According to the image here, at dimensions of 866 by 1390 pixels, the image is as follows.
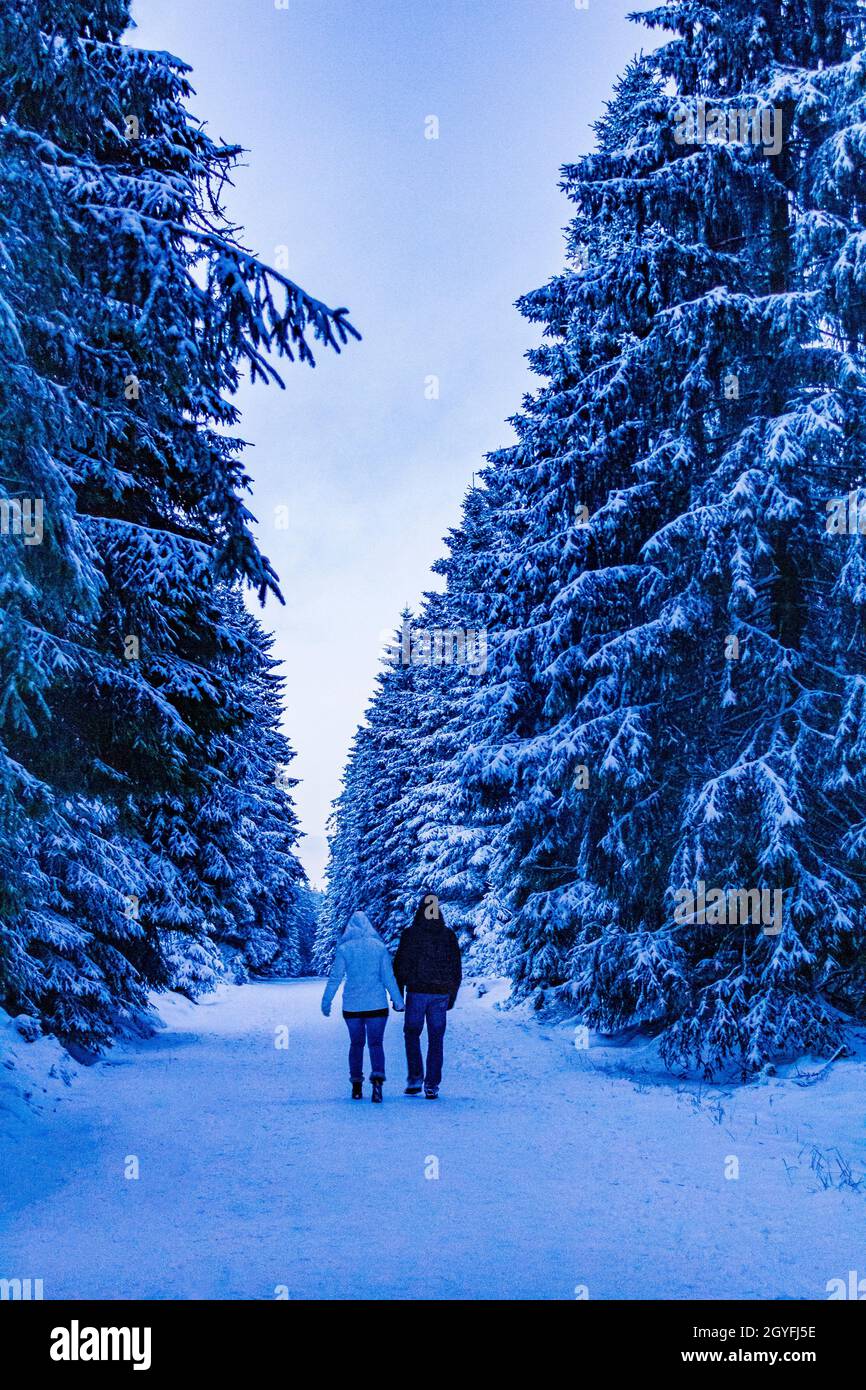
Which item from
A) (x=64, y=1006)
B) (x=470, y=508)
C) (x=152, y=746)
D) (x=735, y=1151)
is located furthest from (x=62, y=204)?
(x=470, y=508)

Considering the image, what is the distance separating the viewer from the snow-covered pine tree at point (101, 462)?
19.6ft

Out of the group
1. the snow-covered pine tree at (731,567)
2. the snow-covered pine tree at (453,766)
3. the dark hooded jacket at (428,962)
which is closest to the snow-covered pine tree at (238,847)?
the dark hooded jacket at (428,962)

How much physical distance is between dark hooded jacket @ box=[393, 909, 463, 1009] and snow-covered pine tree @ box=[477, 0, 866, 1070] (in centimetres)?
207

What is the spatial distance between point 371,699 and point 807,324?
41.0 meters

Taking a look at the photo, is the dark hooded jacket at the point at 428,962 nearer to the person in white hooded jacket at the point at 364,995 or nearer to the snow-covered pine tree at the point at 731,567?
the person in white hooded jacket at the point at 364,995

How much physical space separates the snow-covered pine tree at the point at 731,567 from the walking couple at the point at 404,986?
2208 mm

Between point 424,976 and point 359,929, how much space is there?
2.75ft

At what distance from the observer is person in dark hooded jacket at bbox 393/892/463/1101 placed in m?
10.4

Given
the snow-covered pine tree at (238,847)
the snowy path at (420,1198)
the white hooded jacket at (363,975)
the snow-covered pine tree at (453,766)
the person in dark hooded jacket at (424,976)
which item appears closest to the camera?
the snowy path at (420,1198)

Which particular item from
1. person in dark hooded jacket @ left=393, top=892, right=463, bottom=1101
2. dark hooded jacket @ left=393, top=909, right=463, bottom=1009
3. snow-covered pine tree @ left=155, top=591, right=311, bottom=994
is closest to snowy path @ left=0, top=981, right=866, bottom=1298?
person in dark hooded jacket @ left=393, top=892, right=463, bottom=1101

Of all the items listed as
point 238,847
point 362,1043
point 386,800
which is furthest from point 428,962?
point 386,800

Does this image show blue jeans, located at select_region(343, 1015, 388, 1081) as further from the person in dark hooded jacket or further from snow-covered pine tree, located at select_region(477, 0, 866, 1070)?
snow-covered pine tree, located at select_region(477, 0, 866, 1070)

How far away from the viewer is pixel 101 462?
28.5ft
